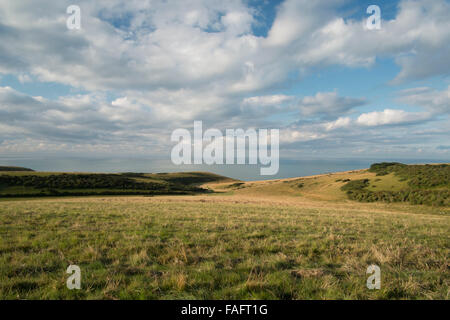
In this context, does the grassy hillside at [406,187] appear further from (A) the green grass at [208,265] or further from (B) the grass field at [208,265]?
(A) the green grass at [208,265]

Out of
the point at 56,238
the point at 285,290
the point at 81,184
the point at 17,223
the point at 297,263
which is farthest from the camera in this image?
the point at 81,184

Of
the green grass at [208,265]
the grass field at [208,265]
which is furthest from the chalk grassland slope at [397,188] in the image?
the green grass at [208,265]

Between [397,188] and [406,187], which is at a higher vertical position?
[406,187]

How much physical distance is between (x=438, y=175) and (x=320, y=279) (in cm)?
5642

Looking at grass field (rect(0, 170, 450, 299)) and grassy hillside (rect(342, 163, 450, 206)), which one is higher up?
grass field (rect(0, 170, 450, 299))

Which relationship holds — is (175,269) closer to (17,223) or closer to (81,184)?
(17,223)

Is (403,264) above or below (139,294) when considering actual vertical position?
below

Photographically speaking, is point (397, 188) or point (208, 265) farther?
point (397, 188)

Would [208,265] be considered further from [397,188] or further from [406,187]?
[397,188]

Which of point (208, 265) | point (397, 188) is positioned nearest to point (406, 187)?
point (397, 188)

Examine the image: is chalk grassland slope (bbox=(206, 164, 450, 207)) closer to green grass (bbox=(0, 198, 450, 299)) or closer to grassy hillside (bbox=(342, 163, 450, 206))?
grassy hillside (bbox=(342, 163, 450, 206))

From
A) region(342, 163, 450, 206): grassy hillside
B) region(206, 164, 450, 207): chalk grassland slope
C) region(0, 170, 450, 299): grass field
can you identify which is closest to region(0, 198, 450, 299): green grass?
region(0, 170, 450, 299): grass field

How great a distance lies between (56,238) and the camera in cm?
734
